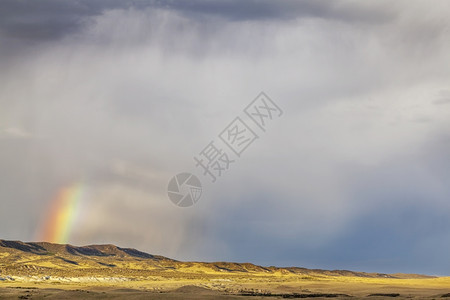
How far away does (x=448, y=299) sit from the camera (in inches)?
1895

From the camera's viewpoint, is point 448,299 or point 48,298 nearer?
point 448,299

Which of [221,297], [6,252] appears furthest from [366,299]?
[6,252]

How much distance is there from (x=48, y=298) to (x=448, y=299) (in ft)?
130

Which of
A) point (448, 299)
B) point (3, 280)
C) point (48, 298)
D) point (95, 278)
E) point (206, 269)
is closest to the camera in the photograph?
point (448, 299)

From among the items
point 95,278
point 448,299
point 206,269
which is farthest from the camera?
point 206,269

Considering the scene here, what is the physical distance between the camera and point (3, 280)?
92312mm

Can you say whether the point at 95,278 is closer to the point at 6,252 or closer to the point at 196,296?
the point at 196,296

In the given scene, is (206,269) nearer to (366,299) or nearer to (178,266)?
(178,266)

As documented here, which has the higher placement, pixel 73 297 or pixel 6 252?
pixel 6 252

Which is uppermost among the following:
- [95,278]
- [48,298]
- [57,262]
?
[57,262]

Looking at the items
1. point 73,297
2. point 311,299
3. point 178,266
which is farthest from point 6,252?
point 311,299

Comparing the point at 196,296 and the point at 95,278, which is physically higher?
the point at 95,278

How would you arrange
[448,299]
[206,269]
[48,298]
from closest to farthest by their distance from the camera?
[448,299] → [48,298] → [206,269]

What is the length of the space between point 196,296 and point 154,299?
475cm
